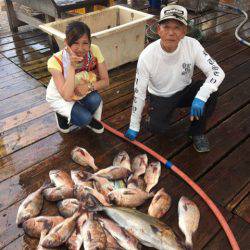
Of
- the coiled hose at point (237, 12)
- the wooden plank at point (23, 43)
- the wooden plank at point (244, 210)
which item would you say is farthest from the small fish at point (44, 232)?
the coiled hose at point (237, 12)

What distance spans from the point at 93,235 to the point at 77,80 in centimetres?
144

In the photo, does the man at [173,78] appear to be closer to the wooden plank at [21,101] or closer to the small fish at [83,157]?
the small fish at [83,157]

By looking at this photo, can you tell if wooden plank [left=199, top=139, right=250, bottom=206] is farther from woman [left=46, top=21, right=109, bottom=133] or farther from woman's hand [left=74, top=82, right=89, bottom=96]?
woman's hand [left=74, top=82, right=89, bottom=96]

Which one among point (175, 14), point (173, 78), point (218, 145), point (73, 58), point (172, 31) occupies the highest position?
point (175, 14)

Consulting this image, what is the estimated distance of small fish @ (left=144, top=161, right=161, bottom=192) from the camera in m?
2.55

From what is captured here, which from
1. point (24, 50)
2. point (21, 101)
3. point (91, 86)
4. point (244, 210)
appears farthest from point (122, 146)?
point (24, 50)

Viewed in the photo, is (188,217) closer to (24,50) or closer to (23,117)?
(23,117)

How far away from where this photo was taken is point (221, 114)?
3.48 metres

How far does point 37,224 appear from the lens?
2.15m

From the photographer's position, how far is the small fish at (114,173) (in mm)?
2555

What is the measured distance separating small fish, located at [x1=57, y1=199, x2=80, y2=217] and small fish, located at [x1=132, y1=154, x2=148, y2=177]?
0.58m

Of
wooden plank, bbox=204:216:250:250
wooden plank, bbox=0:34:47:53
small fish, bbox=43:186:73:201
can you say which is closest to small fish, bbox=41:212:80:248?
A: small fish, bbox=43:186:73:201

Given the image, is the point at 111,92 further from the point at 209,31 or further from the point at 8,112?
the point at 209,31

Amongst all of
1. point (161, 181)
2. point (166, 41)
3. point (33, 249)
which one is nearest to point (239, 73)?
point (166, 41)
